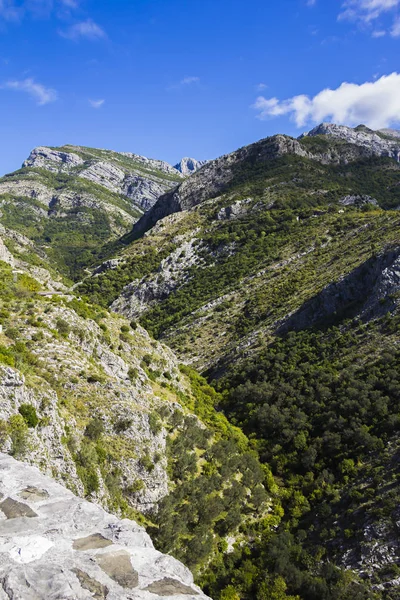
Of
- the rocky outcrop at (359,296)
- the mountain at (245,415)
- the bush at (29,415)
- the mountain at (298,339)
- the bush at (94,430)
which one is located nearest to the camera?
the bush at (29,415)

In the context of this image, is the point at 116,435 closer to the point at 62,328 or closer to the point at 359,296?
the point at 62,328

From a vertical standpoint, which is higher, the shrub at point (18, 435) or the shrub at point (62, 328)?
the shrub at point (62, 328)

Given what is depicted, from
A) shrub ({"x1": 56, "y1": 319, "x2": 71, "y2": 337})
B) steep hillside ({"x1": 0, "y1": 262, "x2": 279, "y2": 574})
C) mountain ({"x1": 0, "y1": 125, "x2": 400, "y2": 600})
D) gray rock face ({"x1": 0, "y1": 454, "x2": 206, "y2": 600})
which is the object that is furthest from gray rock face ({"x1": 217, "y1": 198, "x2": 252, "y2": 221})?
gray rock face ({"x1": 0, "y1": 454, "x2": 206, "y2": 600})

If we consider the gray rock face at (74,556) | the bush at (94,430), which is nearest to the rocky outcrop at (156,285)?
the bush at (94,430)

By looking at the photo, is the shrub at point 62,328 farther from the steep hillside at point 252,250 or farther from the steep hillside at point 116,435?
the steep hillside at point 252,250

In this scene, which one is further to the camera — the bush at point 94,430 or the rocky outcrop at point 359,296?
the rocky outcrop at point 359,296

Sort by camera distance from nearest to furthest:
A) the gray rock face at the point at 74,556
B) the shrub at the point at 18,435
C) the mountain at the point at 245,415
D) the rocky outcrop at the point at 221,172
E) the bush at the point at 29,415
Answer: the gray rock face at the point at 74,556
the shrub at the point at 18,435
the bush at the point at 29,415
the mountain at the point at 245,415
the rocky outcrop at the point at 221,172

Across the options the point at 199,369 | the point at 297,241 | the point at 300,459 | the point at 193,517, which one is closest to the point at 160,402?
the point at 193,517

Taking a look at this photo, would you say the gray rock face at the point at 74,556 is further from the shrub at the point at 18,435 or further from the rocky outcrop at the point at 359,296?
the rocky outcrop at the point at 359,296

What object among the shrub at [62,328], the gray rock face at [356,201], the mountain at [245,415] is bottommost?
the mountain at [245,415]

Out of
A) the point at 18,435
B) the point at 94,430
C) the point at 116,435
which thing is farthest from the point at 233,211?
the point at 18,435

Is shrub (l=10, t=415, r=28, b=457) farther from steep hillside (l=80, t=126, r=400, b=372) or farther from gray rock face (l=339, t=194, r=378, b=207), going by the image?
gray rock face (l=339, t=194, r=378, b=207)

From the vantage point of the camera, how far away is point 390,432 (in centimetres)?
3622

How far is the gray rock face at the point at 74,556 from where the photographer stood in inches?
305
